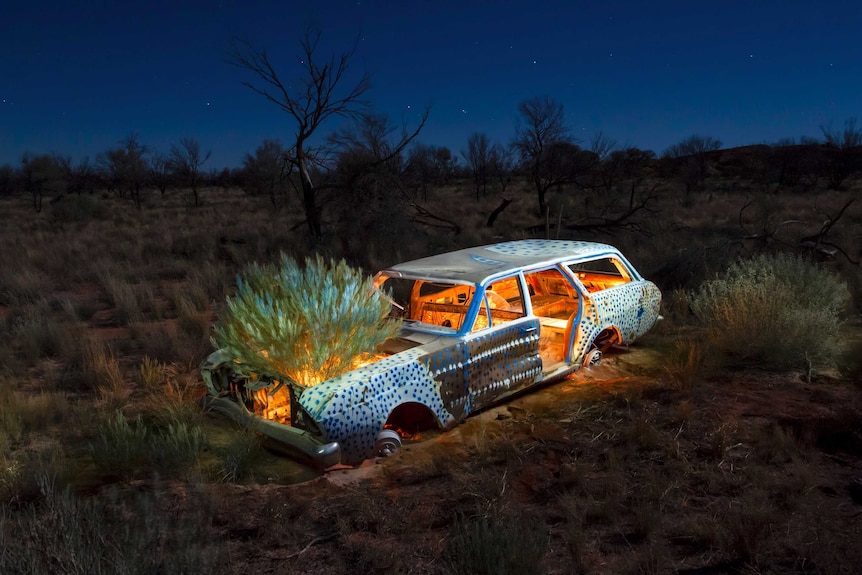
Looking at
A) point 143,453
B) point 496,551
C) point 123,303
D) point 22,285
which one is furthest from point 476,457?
point 22,285

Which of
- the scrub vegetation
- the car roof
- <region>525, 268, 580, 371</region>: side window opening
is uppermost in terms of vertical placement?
the car roof

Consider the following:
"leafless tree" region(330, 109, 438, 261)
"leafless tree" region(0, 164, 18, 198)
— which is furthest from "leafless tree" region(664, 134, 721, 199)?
"leafless tree" region(0, 164, 18, 198)

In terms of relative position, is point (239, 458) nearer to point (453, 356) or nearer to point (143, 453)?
point (143, 453)

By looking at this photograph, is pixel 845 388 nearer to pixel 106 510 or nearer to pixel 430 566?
pixel 430 566

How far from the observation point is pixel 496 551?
2832 millimetres

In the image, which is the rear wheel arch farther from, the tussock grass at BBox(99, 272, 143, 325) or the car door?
the tussock grass at BBox(99, 272, 143, 325)

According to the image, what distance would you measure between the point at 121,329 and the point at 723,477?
8696 mm

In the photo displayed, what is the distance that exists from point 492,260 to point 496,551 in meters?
3.45

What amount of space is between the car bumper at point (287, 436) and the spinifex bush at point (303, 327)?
0.36 metres

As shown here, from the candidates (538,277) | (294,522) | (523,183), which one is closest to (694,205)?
(523,183)

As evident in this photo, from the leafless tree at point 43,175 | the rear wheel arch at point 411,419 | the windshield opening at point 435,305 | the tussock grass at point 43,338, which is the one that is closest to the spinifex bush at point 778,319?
the windshield opening at point 435,305

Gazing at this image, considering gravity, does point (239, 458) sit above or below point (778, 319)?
below

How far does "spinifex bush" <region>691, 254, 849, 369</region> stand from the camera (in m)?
6.31

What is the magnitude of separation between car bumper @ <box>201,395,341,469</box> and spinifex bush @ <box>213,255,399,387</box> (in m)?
0.36
